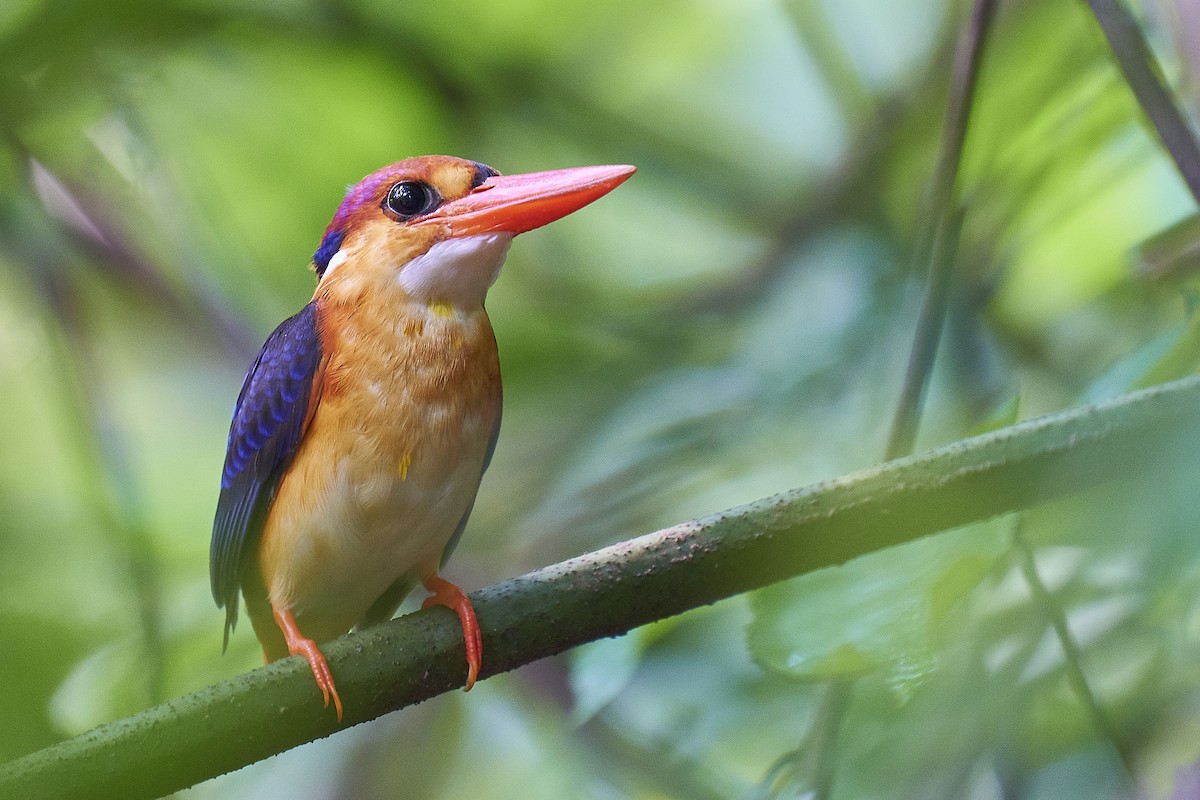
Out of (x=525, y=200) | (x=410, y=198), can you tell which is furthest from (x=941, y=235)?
(x=410, y=198)

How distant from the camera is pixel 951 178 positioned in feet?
4.57

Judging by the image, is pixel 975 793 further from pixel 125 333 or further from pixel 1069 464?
pixel 125 333

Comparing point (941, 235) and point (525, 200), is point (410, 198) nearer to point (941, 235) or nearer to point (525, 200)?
point (525, 200)

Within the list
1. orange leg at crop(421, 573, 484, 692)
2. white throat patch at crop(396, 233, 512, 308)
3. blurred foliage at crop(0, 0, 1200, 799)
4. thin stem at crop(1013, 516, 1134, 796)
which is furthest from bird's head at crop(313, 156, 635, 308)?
thin stem at crop(1013, 516, 1134, 796)

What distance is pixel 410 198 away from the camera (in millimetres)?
1356

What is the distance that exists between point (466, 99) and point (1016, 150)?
96cm

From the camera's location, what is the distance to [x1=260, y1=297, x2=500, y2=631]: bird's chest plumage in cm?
130

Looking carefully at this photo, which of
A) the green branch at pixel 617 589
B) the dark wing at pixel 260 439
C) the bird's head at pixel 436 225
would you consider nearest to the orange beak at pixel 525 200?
the bird's head at pixel 436 225

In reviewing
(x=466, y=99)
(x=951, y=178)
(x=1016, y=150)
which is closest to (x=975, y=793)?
(x=951, y=178)

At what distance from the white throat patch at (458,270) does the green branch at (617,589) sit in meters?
0.36

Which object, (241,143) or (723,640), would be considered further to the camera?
(241,143)

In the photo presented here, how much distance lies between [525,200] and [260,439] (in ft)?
1.52

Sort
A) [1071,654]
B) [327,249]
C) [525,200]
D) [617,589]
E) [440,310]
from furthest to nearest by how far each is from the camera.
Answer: [327,249] → [440,310] → [525,200] → [617,589] → [1071,654]

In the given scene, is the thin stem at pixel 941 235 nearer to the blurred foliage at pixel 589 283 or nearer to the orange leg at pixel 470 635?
the blurred foliage at pixel 589 283
